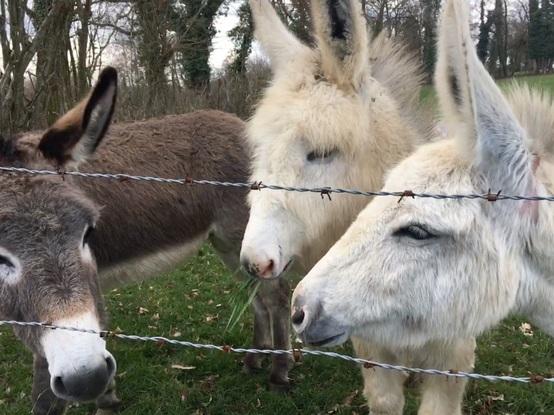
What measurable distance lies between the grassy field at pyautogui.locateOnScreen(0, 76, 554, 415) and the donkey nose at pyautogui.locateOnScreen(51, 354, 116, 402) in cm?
175

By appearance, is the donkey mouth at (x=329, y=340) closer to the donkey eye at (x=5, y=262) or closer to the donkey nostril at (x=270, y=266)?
the donkey nostril at (x=270, y=266)

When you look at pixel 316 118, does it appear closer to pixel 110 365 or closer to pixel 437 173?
pixel 437 173

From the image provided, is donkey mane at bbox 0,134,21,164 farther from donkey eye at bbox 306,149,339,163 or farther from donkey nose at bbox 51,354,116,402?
donkey eye at bbox 306,149,339,163

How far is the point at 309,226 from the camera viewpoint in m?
2.62

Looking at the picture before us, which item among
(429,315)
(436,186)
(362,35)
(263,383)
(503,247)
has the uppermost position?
(362,35)

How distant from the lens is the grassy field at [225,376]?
13.0 feet

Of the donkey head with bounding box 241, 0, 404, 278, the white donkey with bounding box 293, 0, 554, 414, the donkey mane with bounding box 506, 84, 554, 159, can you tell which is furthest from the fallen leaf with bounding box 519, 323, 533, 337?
the donkey mane with bounding box 506, 84, 554, 159

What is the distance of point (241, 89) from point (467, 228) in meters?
11.5

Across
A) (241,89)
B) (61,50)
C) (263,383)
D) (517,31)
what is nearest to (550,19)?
(517,31)

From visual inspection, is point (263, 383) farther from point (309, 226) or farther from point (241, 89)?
point (241, 89)

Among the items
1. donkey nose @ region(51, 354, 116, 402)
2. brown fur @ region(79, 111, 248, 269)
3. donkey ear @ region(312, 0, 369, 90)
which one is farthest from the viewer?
brown fur @ region(79, 111, 248, 269)

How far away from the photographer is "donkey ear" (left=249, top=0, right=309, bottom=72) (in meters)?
3.03

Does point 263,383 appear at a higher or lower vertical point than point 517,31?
lower

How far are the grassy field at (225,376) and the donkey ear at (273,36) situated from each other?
1.95 metres
